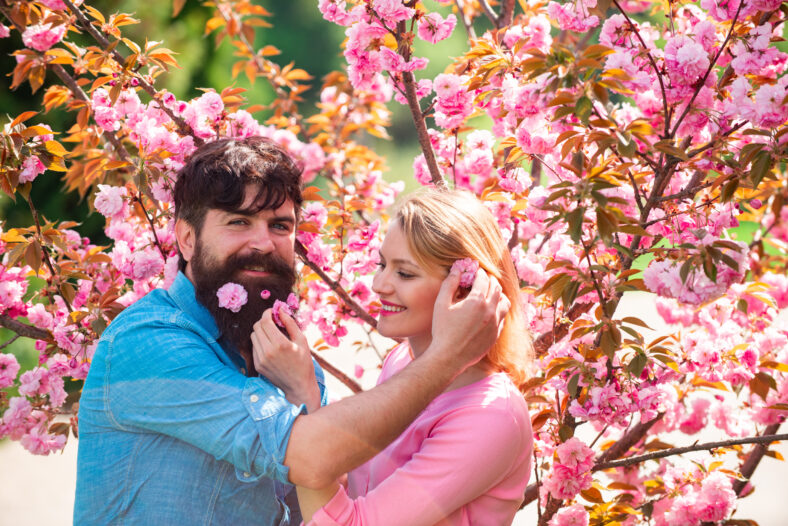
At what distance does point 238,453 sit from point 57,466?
546 cm

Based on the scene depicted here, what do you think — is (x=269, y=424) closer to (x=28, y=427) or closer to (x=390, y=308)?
(x=390, y=308)

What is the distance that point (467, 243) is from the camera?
1.75m

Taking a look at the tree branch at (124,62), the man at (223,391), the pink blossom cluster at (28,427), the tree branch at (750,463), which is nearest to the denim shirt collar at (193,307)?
the man at (223,391)

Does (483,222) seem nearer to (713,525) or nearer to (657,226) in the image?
(657,226)

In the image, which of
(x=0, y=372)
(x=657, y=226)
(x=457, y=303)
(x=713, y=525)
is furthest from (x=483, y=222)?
(x=0, y=372)

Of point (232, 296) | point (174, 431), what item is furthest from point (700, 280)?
point (174, 431)

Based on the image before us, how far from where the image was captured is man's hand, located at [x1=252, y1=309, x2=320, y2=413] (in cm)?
158

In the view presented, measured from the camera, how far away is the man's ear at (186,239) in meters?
1.96

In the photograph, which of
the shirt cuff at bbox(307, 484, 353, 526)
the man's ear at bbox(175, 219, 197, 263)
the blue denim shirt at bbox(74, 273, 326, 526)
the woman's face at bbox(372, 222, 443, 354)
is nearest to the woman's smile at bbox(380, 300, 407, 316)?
the woman's face at bbox(372, 222, 443, 354)

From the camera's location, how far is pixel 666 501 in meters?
2.68

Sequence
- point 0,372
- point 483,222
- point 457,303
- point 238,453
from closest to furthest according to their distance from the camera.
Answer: point 238,453
point 457,303
point 483,222
point 0,372

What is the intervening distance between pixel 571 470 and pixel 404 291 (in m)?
0.82

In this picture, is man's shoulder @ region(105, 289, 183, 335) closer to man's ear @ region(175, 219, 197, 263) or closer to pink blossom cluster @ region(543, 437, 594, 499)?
man's ear @ region(175, 219, 197, 263)

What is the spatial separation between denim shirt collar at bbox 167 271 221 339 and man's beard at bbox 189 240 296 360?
16mm
